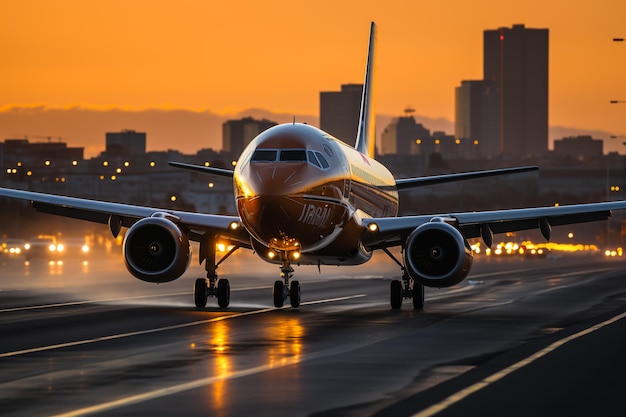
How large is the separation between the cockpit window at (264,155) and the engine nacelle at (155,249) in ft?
10.6

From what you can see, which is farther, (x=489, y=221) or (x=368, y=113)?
(x=368, y=113)

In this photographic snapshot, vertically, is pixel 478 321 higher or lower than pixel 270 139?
lower

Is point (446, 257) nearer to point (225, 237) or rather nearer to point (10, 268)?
point (225, 237)

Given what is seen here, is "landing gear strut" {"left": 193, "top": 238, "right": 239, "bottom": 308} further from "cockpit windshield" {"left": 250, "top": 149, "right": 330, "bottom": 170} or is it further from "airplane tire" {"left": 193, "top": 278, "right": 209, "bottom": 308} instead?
"cockpit windshield" {"left": 250, "top": 149, "right": 330, "bottom": 170}

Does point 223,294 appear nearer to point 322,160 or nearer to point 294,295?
point 294,295

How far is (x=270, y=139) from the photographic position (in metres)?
33.3

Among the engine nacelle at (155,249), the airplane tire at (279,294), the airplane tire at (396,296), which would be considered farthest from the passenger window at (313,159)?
the airplane tire at (396,296)

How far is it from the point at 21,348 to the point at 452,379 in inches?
313

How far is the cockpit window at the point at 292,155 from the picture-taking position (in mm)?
32875

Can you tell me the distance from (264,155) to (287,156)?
0.55 meters

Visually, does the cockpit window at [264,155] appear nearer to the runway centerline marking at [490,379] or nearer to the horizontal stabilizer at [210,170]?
the horizontal stabilizer at [210,170]

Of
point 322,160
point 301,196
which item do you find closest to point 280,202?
point 301,196

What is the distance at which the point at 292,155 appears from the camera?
33.0m

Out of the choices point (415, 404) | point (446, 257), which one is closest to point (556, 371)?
point (415, 404)
